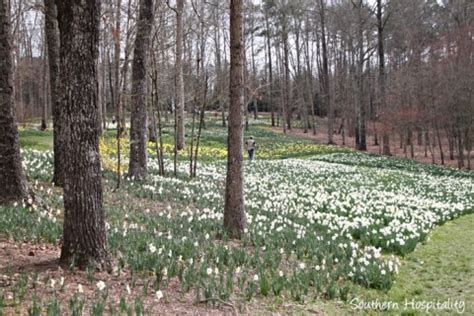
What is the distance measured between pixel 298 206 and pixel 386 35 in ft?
129

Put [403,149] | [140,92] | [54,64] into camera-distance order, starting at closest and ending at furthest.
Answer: [54,64] < [140,92] < [403,149]

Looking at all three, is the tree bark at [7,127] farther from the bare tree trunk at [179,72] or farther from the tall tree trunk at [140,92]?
the bare tree trunk at [179,72]

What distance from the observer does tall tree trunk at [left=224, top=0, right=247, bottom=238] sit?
7.93 metres

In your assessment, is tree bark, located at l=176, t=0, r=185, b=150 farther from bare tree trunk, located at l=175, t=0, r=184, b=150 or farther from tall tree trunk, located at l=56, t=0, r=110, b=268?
tall tree trunk, located at l=56, t=0, r=110, b=268

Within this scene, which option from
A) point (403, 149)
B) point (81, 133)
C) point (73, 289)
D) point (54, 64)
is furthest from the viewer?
point (403, 149)

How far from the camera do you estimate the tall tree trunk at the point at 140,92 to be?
1330 centimetres

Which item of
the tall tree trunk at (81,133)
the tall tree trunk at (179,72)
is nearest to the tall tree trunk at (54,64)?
the tall tree trunk at (81,133)

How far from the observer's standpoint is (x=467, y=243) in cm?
972

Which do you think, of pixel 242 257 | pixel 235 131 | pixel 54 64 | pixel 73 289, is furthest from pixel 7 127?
pixel 242 257

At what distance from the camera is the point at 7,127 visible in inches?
316

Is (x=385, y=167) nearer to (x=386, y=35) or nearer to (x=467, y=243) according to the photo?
(x=467, y=243)

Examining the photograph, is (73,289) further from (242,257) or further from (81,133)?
(242,257)

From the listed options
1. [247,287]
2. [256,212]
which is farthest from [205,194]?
[247,287]

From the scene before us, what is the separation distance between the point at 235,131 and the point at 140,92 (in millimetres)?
6308
